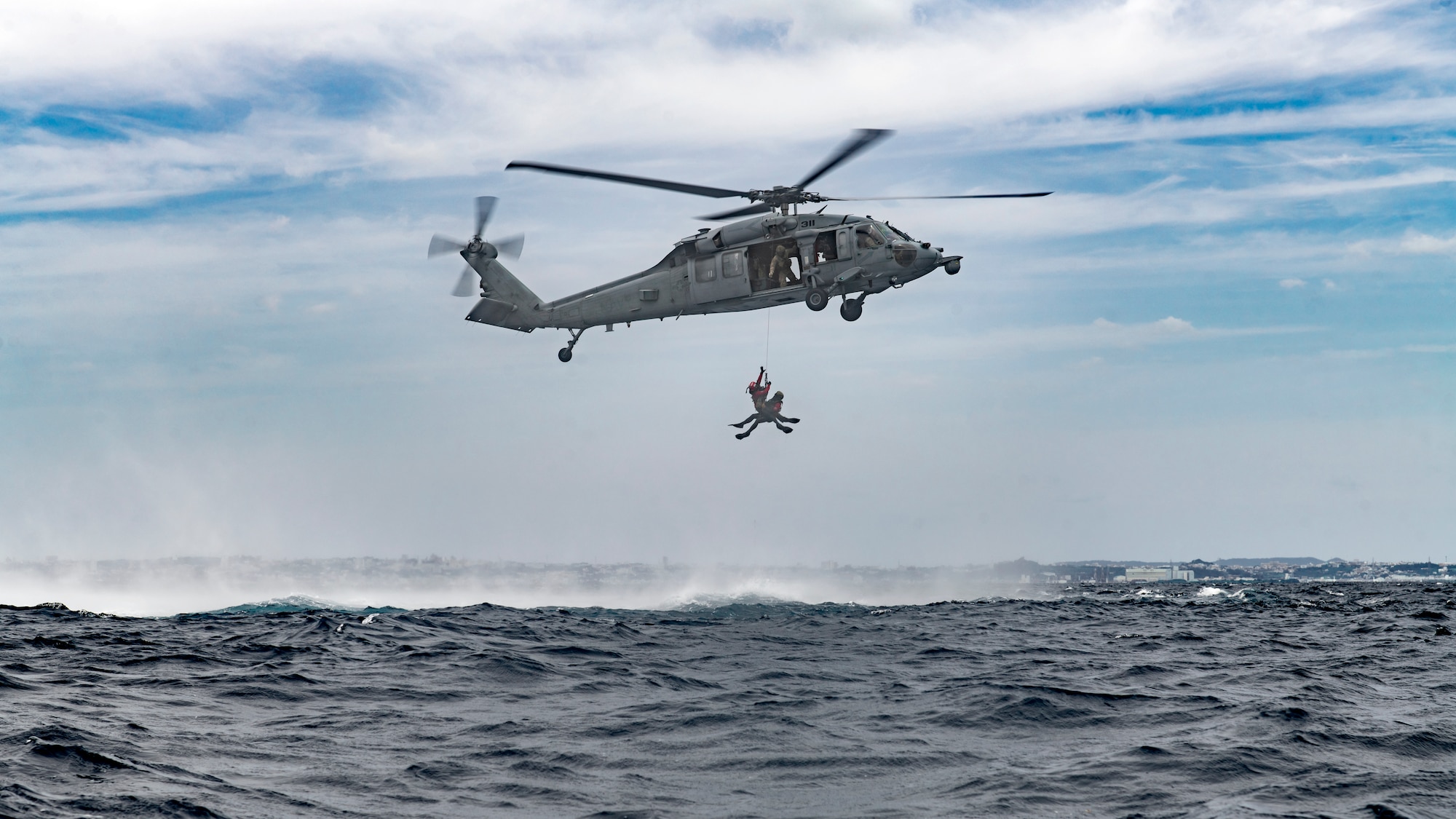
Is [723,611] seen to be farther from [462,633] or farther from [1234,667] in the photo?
[1234,667]

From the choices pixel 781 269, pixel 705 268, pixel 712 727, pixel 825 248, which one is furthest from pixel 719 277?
pixel 712 727

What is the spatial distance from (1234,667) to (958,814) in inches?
582

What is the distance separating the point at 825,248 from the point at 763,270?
77.1 inches

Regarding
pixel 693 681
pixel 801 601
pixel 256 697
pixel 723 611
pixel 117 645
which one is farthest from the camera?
pixel 801 601

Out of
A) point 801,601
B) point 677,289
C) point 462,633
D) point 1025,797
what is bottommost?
point 801,601

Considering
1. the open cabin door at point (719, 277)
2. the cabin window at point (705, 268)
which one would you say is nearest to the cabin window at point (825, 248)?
the open cabin door at point (719, 277)

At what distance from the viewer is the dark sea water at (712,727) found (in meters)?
11.1

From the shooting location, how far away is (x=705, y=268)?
2902 cm

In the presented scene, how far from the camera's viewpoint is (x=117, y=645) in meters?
24.0

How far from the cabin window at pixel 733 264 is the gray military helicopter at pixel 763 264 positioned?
0.07 ft

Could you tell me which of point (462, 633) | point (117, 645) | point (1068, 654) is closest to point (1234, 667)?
point (1068, 654)

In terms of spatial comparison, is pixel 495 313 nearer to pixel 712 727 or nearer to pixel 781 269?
pixel 781 269

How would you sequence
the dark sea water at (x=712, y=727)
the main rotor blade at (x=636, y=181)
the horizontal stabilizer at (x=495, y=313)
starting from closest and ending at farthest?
the dark sea water at (x=712, y=727) → the main rotor blade at (x=636, y=181) → the horizontal stabilizer at (x=495, y=313)

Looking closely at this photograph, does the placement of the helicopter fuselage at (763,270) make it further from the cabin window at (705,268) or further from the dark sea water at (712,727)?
the dark sea water at (712,727)
